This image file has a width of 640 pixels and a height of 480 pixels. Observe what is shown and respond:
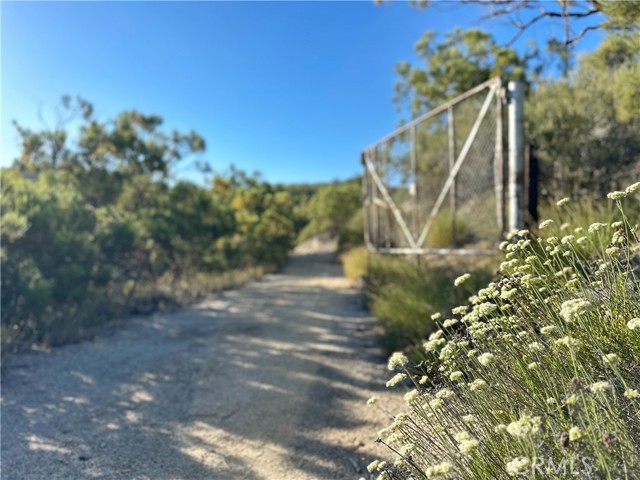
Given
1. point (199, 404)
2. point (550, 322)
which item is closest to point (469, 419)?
point (550, 322)

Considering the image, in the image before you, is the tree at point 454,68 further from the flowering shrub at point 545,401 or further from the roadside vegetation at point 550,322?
the flowering shrub at point 545,401

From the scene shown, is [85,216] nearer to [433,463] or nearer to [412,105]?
[433,463]

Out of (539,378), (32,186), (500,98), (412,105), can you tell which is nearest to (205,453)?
(539,378)

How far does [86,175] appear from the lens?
1019 centimetres

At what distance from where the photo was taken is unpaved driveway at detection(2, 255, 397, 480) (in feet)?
10.0

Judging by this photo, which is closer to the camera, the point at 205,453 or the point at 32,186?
the point at 205,453

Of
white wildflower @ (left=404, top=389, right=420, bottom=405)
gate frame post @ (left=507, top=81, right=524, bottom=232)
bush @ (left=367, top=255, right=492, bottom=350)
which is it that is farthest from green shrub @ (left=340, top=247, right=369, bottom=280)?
white wildflower @ (left=404, top=389, right=420, bottom=405)

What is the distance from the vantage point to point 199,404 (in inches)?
161

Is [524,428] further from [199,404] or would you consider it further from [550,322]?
[199,404]

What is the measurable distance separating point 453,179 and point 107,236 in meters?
5.99

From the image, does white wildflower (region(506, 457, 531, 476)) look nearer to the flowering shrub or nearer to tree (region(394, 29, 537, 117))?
the flowering shrub

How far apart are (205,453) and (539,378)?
2.37 m

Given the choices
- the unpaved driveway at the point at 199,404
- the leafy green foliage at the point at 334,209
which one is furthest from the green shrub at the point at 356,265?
the leafy green foliage at the point at 334,209

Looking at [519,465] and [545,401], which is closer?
[519,465]
